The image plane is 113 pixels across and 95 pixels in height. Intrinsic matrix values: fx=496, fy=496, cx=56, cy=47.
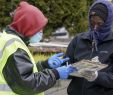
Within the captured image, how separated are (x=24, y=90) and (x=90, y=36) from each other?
109 cm

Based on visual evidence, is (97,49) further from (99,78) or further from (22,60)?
(22,60)

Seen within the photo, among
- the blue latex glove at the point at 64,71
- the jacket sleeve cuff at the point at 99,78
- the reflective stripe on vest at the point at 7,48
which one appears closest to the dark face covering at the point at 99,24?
the jacket sleeve cuff at the point at 99,78

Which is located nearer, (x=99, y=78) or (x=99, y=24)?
(x=99, y=78)

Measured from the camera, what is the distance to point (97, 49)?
15.1ft

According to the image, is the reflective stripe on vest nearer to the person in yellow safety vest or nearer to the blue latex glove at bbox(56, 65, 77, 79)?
the person in yellow safety vest

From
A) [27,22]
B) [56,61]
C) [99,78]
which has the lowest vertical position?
[99,78]

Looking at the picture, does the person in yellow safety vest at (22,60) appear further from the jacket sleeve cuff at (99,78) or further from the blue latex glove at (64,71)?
the jacket sleeve cuff at (99,78)

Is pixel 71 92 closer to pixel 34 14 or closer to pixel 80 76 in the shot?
pixel 80 76

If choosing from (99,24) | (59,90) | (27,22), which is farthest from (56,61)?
(59,90)

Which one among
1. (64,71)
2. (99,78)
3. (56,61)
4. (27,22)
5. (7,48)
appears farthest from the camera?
(56,61)

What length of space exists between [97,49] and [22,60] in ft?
3.30

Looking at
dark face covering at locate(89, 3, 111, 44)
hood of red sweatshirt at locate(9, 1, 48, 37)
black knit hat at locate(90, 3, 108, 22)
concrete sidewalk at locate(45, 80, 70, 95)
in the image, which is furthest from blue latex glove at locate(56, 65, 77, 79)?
concrete sidewalk at locate(45, 80, 70, 95)

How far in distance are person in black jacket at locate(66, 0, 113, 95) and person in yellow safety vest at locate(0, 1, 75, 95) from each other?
0.49 metres

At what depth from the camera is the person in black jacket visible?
4.55 m
